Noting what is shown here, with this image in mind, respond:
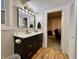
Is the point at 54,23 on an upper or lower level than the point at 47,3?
lower

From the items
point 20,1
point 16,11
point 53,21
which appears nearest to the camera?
point 16,11

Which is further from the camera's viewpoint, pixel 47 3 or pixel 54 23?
pixel 54 23

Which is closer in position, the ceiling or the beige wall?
the ceiling

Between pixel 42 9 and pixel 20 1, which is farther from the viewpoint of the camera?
pixel 42 9

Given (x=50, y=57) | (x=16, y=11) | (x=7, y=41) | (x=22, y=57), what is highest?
(x=16, y=11)

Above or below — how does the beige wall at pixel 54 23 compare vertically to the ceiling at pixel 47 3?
below

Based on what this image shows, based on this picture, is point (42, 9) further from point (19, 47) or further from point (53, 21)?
point (53, 21)

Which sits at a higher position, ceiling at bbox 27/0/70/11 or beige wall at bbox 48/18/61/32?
ceiling at bbox 27/0/70/11

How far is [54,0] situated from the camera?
169 inches

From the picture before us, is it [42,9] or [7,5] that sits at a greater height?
[42,9]

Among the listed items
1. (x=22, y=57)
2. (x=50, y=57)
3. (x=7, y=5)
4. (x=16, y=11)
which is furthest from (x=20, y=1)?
(x=50, y=57)

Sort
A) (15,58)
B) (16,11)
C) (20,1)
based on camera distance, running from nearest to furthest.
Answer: (15,58), (16,11), (20,1)

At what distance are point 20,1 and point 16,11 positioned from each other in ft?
1.75

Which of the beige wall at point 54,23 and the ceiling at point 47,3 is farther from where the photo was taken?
the beige wall at point 54,23
